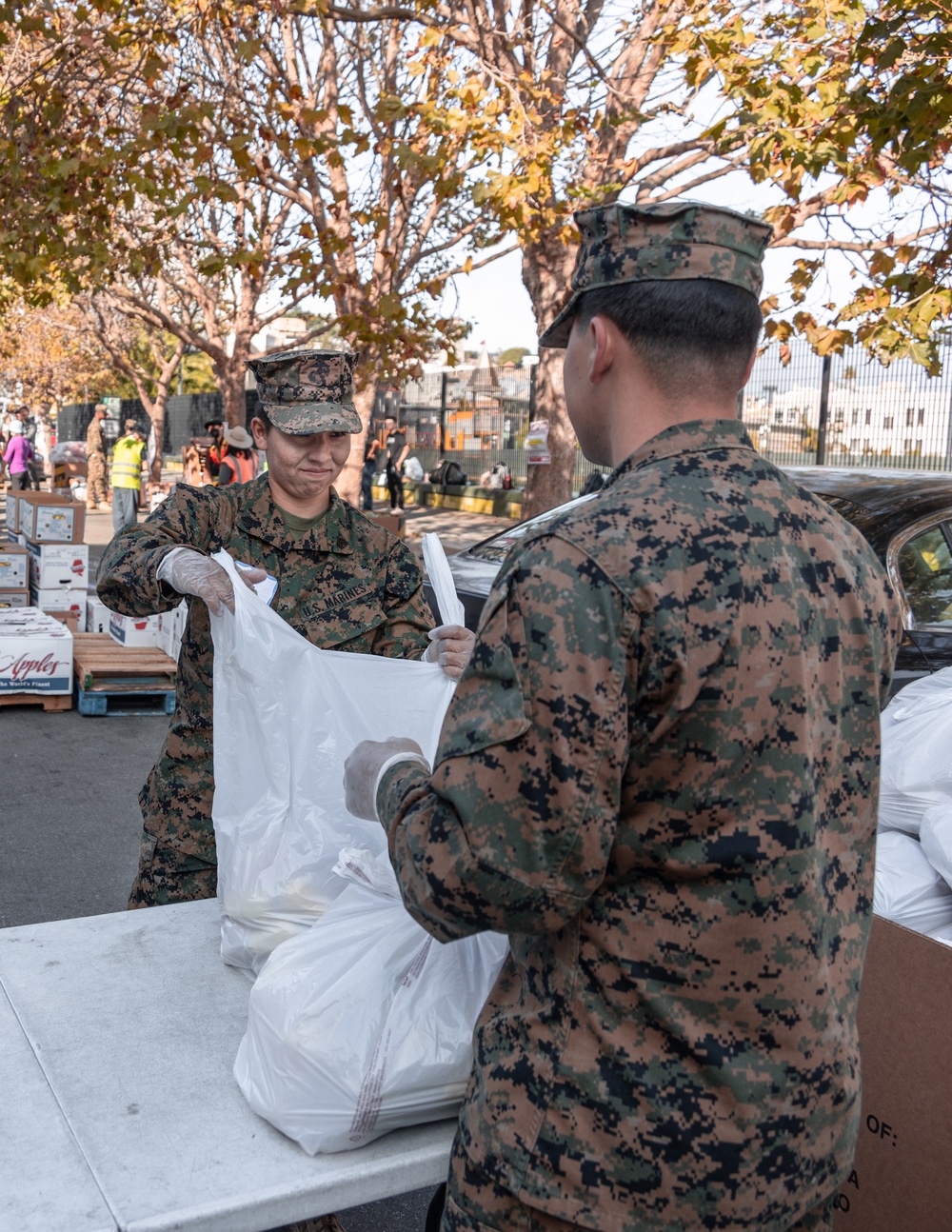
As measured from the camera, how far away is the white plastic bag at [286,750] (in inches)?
80.3

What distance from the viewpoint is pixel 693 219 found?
1305mm

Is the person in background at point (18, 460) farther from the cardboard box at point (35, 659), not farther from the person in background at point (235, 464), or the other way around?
the cardboard box at point (35, 659)

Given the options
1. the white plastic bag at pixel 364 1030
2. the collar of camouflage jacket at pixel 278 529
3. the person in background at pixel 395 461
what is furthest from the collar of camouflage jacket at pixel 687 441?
the person in background at pixel 395 461

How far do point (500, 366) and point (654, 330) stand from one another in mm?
21699

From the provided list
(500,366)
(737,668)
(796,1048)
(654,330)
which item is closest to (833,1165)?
(796,1048)

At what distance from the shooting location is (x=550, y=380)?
10250 mm

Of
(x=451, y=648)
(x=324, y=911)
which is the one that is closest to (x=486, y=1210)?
(x=324, y=911)

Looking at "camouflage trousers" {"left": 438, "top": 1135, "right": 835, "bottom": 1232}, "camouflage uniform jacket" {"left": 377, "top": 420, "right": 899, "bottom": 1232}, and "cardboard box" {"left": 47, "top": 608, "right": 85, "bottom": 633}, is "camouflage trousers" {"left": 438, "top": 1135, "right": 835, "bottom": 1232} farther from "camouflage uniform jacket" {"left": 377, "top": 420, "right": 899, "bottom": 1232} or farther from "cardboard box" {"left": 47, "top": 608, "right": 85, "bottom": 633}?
"cardboard box" {"left": 47, "top": 608, "right": 85, "bottom": 633}

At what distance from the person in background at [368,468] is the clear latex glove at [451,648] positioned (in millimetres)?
19761

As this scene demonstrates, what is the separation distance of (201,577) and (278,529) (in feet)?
1.61

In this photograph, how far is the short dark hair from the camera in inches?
51.3

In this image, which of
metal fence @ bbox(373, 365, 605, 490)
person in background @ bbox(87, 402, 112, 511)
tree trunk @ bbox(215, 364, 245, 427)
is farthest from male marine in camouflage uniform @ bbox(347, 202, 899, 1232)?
person in background @ bbox(87, 402, 112, 511)

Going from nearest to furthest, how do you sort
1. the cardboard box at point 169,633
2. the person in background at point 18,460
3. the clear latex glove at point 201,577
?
the clear latex glove at point 201,577
the cardboard box at point 169,633
the person in background at point 18,460

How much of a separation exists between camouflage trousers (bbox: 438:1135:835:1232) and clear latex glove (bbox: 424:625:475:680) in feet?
3.31
